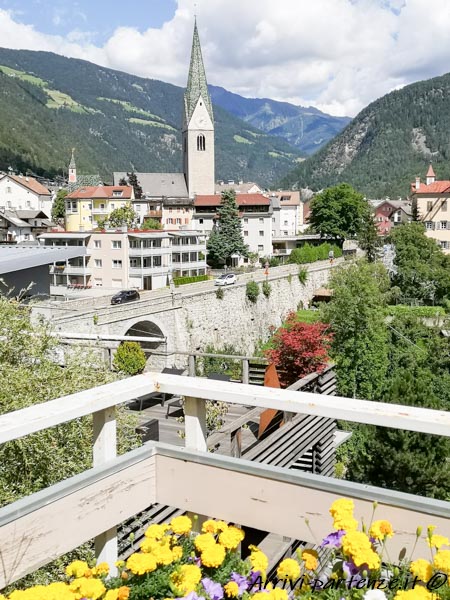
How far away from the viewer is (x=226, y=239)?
198ft

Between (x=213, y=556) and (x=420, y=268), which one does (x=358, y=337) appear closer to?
(x=420, y=268)

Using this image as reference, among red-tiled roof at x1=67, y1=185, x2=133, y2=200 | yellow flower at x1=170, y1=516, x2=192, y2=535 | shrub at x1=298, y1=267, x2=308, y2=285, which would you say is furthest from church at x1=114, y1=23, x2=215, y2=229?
yellow flower at x1=170, y1=516, x2=192, y2=535

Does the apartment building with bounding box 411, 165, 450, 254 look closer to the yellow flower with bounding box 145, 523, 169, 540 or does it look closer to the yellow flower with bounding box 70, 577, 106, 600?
the yellow flower with bounding box 145, 523, 169, 540

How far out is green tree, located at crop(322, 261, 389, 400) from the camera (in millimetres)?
30391

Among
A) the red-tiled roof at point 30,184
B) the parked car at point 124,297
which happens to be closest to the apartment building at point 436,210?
the parked car at point 124,297

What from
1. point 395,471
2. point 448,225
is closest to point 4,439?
point 395,471

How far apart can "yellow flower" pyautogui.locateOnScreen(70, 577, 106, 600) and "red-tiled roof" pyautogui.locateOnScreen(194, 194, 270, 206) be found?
2790 inches

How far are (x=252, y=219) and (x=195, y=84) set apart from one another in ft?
95.3

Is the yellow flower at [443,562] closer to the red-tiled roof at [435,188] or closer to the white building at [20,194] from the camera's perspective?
the red-tiled roof at [435,188]

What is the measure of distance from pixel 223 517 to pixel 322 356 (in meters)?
11.4

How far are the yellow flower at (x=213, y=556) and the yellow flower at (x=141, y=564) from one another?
15 cm

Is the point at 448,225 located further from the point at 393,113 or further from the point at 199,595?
the point at 393,113

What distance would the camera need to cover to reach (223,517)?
2.30 m

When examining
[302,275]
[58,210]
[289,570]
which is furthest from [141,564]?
[58,210]
